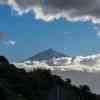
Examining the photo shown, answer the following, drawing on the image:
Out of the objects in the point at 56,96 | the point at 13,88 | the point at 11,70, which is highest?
the point at 11,70

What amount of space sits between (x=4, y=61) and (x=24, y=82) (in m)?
24.8

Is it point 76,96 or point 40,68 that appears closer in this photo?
point 76,96

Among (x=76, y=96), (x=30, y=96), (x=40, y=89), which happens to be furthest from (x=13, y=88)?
(x=76, y=96)

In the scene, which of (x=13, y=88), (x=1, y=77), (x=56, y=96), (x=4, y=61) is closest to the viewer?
(x=56, y=96)

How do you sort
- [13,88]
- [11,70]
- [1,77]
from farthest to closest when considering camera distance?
1. [11,70]
2. [1,77]
3. [13,88]

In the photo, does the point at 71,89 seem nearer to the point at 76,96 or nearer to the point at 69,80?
→ the point at 76,96

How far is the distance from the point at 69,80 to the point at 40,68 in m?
13.5

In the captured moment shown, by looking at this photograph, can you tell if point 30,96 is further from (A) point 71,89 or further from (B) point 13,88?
(A) point 71,89

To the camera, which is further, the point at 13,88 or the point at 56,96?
the point at 13,88

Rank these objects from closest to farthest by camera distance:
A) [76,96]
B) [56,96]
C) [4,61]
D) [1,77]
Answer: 1. [56,96]
2. [1,77]
3. [76,96]
4. [4,61]

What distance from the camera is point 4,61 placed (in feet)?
395

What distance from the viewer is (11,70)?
105 metres

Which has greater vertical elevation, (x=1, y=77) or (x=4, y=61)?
(x=4, y=61)

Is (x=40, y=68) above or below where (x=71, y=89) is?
above
